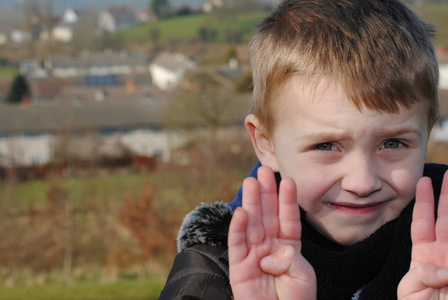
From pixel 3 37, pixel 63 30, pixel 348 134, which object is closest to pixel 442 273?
pixel 348 134

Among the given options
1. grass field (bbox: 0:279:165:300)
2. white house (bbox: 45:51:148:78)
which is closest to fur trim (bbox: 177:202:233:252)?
grass field (bbox: 0:279:165:300)

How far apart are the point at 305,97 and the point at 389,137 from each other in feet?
0.86

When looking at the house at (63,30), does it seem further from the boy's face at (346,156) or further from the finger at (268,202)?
the finger at (268,202)

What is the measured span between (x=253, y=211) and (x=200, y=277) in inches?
12.1

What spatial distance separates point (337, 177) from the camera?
1882 mm

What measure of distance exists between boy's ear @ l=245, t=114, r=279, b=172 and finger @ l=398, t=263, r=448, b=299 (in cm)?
64

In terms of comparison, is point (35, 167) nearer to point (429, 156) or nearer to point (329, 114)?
point (429, 156)

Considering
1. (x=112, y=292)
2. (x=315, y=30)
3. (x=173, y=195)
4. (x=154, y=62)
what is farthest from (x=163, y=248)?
(x=154, y=62)

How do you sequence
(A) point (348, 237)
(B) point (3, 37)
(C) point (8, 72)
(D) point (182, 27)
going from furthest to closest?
1. (B) point (3, 37)
2. (D) point (182, 27)
3. (C) point (8, 72)
4. (A) point (348, 237)

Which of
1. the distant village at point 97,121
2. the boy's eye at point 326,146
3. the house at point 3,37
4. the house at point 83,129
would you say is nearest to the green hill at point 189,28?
the distant village at point 97,121

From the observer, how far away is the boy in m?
1.70

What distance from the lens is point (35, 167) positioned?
40375 millimetres

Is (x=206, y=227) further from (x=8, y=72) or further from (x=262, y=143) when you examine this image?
(x=8, y=72)

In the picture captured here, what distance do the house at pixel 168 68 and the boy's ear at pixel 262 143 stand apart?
237 feet
